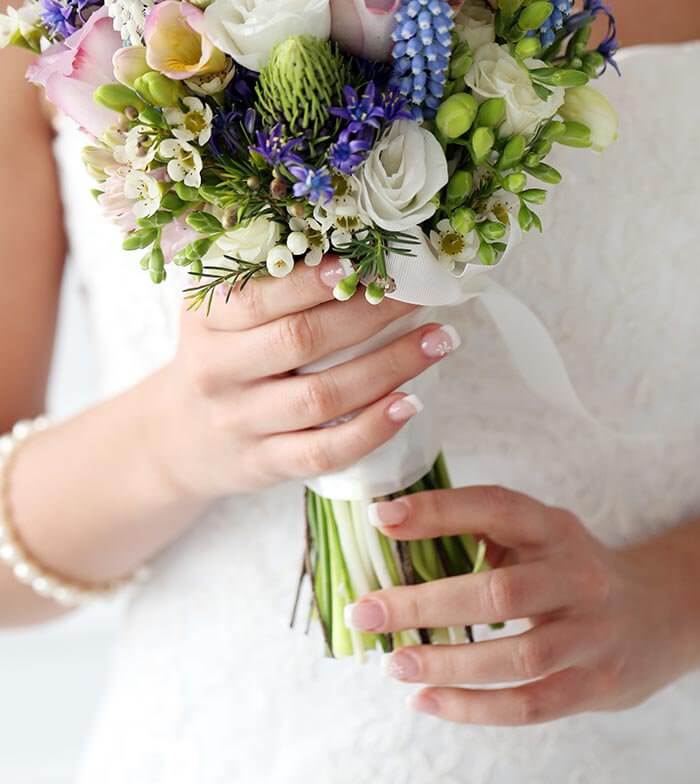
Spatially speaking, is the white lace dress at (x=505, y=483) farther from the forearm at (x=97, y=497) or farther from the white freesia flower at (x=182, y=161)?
the white freesia flower at (x=182, y=161)

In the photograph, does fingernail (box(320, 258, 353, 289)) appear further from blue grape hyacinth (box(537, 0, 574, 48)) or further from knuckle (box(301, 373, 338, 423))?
blue grape hyacinth (box(537, 0, 574, 48))

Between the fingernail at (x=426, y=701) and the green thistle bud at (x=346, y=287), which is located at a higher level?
the green thistle bud at (x=346, y=287)

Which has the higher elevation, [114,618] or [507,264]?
[507,264]

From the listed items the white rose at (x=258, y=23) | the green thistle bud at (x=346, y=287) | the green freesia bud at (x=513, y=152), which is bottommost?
the green thistle bud at (x=346, y=287)

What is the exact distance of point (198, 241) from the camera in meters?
0.67

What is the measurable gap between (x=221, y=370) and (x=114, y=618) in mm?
1808

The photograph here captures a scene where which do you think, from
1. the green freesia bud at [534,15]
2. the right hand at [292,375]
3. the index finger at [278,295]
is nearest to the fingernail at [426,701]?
the right hand at [292,375]

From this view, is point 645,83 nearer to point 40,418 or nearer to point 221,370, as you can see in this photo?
point 221,370

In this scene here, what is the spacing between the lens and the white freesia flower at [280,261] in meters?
0.67

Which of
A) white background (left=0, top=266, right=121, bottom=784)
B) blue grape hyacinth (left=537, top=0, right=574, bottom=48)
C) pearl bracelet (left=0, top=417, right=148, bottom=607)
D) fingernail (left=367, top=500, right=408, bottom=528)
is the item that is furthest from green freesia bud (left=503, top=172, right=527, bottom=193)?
white background (left=0, top=266, right=121, bottom=784)

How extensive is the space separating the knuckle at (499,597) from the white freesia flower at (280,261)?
13.5 inches

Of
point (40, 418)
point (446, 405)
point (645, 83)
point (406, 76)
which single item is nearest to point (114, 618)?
point (40, 418)

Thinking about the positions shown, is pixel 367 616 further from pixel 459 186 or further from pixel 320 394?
pixel 459 186

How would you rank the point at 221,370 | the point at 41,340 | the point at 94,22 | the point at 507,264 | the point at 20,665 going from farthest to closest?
1. the point at 20,665
2. the point at 41,340
3. the point at 507,264
4. the point at 221,370
5. the point at 94,22
